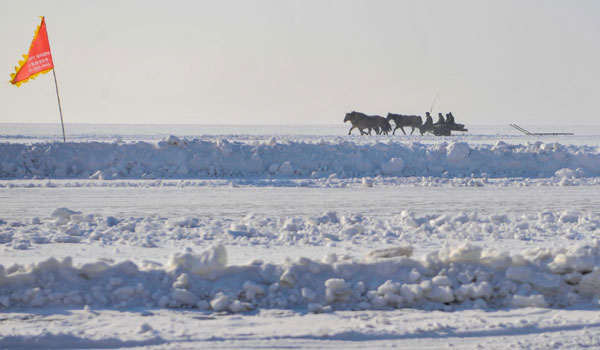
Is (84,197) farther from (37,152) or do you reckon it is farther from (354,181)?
(37,152)

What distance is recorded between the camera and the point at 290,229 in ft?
26.6

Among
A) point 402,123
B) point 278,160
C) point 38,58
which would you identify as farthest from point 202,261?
point 402,123

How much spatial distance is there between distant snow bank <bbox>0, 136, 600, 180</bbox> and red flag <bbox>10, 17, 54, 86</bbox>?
2469 millimetres

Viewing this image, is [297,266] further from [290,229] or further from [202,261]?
[290,229]

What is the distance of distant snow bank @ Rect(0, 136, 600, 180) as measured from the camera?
17766 millimetres

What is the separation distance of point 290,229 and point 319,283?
2927 mm

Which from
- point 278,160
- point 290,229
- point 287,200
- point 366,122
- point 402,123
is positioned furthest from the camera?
point 402,123

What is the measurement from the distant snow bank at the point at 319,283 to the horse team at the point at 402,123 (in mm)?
30913

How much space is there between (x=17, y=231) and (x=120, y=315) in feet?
14.0

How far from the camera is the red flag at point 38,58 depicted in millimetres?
19766

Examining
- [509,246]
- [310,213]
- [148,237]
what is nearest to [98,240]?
[148,237]

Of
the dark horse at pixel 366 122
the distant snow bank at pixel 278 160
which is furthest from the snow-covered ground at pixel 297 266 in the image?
the dark horse at pixel 366 122

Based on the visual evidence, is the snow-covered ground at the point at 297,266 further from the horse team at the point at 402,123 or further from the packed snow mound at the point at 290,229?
the horse team at the point at 402,123

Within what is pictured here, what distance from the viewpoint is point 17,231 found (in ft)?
27.0
